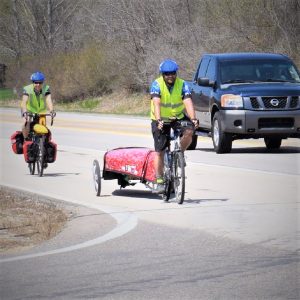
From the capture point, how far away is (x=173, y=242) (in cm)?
1034

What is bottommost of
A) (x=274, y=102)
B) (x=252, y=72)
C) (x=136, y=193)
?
(x=136, y=193)

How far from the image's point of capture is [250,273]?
8547 millimetres

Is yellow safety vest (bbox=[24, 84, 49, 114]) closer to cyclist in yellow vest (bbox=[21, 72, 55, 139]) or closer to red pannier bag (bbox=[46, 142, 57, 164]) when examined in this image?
cyclist in yellow vest (bbox=[21, 72, 55, 139])

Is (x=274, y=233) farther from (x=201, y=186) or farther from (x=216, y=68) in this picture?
(x=216, y=68)

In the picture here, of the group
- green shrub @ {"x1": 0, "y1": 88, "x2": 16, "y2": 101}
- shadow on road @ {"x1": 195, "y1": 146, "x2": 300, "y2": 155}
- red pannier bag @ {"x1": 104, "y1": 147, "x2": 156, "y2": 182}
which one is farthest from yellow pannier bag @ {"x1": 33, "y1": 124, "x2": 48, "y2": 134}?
green shrub @ {"x1": 0, "y1": 88, "x2": 16, "y2": 101}

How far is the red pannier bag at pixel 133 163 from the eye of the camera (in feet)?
46.1

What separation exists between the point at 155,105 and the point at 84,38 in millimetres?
66187

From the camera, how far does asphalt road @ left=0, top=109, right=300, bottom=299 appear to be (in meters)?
8.09

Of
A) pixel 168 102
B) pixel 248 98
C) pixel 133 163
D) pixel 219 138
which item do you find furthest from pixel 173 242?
pixel 219 138

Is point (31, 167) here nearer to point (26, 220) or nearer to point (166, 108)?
point (166, 108)

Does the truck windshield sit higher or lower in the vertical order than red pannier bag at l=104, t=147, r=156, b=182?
higher

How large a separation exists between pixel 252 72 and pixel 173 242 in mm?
12346

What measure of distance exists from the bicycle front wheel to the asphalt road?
0.17 m


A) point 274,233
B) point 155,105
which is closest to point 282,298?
point 274,233
